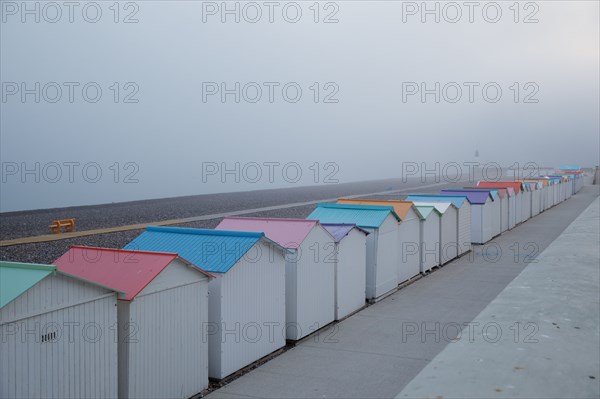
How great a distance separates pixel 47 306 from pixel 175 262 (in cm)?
232

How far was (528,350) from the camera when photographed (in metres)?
9.68

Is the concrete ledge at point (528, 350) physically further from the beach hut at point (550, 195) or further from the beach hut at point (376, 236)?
the beach hut at point (550, 195)

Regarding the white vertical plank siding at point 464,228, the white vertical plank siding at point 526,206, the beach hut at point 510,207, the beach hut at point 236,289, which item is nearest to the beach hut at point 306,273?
the beach hut at point 236,289

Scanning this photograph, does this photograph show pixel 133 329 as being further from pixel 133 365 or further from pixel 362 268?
pixel 362 268

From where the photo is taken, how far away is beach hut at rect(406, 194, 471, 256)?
25156 millimetres

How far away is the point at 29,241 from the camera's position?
110 ft

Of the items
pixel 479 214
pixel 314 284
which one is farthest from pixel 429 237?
pixel 314 284

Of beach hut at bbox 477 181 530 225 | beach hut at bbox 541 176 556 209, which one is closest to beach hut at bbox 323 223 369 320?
beach hut at bbox 477 181 530 225

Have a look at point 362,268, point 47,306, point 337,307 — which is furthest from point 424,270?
point 47,306

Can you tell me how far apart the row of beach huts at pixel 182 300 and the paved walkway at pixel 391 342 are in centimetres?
46

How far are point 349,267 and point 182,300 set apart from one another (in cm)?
652

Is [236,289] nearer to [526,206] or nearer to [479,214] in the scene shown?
[479,214]

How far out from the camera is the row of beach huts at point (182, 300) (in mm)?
7051

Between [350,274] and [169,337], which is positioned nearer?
[169,337]
